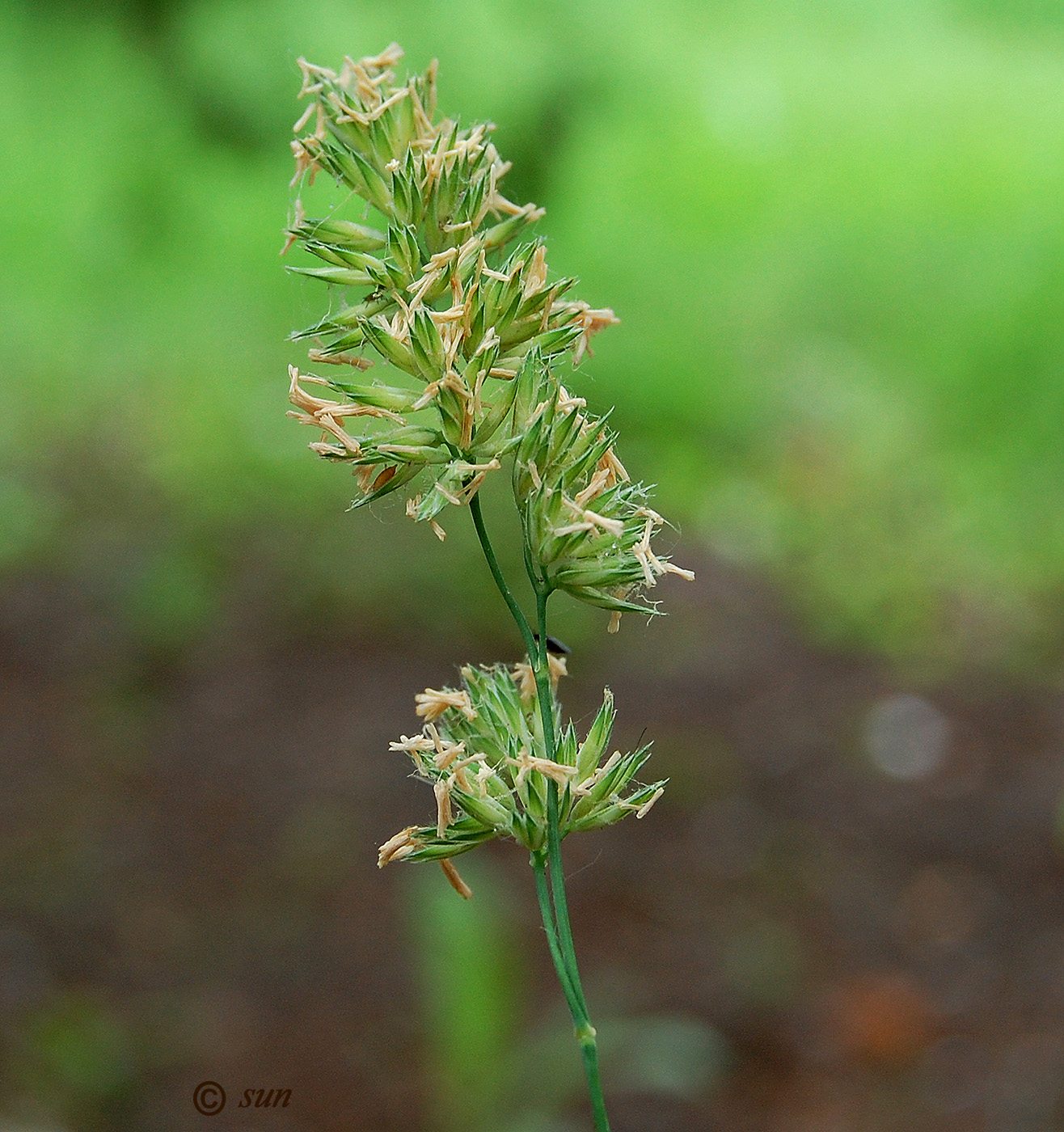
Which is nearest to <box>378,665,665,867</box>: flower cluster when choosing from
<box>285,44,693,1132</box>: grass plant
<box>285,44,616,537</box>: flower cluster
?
<box>285,44,693,1132</box>: grass plant

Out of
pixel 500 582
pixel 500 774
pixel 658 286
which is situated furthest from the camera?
pixel 658 286

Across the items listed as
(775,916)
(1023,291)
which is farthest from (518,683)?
(1023,291)

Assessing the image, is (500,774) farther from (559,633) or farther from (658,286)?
(658,286)

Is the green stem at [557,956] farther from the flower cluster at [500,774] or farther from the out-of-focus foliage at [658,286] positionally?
the out-of-focus foliage at [658,286]

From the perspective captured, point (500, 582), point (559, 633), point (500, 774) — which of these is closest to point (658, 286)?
point (559, 633)

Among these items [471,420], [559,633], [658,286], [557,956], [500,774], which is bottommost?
[557,956]

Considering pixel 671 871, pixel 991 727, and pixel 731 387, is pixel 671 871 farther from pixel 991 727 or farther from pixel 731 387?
pixel 731 387
